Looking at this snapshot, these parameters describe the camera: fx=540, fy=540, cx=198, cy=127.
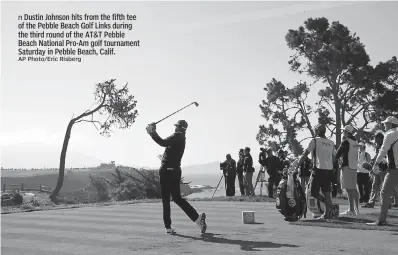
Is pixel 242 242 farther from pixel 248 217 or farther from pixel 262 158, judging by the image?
pixel 262 158

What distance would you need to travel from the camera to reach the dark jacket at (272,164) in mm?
19141

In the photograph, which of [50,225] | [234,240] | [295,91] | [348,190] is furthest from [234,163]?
[295,91]

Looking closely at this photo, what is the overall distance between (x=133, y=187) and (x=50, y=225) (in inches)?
651

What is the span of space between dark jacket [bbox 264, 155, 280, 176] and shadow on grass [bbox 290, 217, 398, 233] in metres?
8.06

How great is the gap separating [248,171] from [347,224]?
34.5 ft

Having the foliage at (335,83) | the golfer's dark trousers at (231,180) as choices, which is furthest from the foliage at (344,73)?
the golfer's dark trousers at (231,180)

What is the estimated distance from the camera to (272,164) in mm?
19281

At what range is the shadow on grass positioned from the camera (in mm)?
9297

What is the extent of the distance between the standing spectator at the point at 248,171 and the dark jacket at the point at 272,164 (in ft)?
2.91

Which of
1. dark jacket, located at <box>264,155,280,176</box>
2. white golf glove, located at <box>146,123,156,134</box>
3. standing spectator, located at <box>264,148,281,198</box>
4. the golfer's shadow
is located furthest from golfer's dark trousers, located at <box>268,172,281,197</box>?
white golf glove, located at <box>146,123,156,134</box>

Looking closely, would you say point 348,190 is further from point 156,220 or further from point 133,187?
point 133,187

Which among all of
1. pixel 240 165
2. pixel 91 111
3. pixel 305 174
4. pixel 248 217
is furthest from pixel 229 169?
pixel 91 111

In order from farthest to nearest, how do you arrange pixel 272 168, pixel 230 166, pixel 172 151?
pixel 230 166, pixel 272 168, pixel 172 151

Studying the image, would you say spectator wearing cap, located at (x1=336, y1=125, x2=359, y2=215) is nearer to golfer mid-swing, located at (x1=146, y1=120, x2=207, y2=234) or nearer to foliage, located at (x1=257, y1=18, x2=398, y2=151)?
golfer mid-swing, located at (x1=146, y1=120, x2=207, y2=234)
